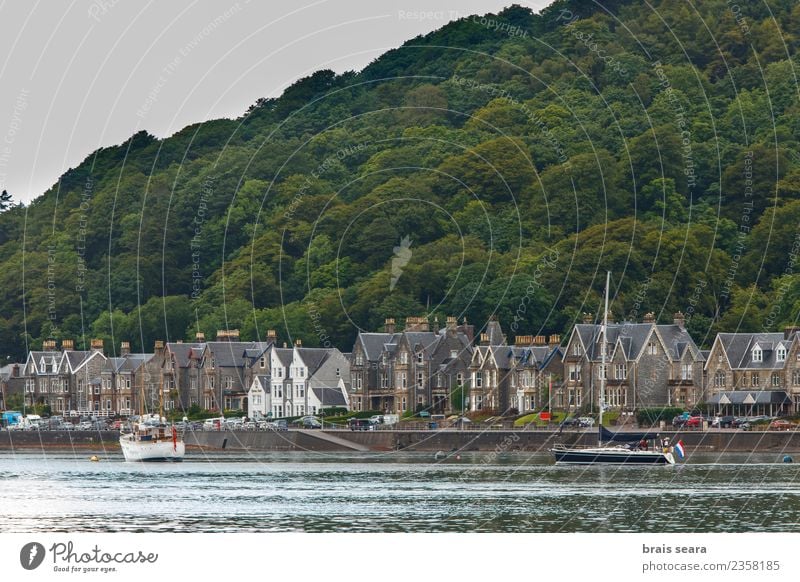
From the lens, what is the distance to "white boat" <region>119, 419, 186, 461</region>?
131375 mm

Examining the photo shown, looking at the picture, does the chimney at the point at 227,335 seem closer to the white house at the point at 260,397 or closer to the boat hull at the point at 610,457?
the white house at the point at 260,397

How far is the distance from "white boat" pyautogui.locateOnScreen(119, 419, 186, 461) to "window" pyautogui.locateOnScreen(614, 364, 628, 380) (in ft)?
109

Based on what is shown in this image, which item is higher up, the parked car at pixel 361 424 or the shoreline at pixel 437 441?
the parked car at pixel 361 424

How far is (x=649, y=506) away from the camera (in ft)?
271

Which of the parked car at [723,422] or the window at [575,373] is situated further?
the window at [575,373]

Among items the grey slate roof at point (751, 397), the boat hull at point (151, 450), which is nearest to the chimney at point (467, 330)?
the grey slate roof at point (751, 397)

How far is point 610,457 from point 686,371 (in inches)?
1215

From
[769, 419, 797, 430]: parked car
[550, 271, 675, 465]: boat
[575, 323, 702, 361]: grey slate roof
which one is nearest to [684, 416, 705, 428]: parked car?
[769, 419, 797, 430]: parked car

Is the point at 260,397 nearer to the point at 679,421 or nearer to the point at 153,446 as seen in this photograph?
the point at 153,446

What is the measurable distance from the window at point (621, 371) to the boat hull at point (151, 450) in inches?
1324

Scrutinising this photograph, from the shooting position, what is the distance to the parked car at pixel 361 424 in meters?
140

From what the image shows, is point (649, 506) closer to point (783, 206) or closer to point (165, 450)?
point (165, 450)

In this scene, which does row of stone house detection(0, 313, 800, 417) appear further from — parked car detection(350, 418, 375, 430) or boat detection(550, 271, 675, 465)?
boat detection(550, 271, 675, 465)
